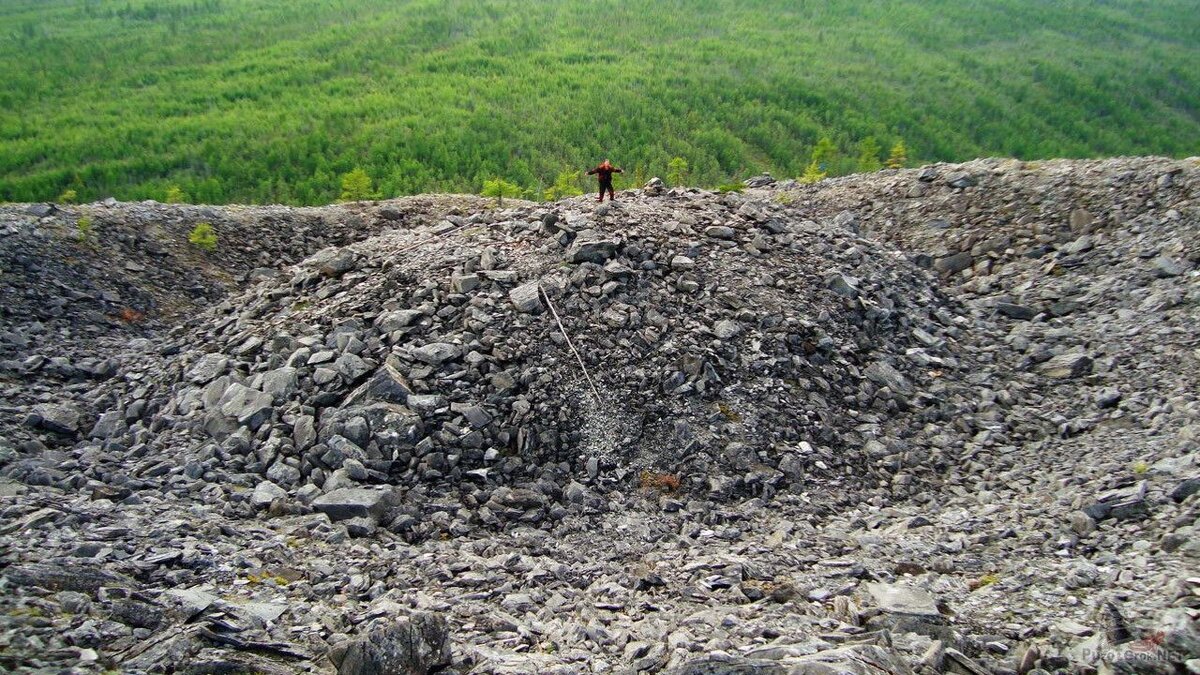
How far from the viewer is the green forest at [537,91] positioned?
46812 millimetres

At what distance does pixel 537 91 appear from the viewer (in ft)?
199

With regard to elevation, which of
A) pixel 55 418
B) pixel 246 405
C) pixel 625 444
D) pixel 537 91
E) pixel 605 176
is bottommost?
pixel 625 444

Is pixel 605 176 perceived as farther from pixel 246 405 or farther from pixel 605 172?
pixel 246 405

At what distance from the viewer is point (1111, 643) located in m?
6.81

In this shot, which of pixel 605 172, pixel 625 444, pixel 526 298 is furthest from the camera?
pixel 605 172

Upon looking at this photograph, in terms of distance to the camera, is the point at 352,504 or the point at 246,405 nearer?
the point at 352,504

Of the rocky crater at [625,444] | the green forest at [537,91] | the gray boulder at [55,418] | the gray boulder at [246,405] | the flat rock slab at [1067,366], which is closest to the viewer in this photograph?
the rocky crater at [625,444]

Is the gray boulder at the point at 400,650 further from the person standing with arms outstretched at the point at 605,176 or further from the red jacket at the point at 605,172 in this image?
the red jacket at the point at 605,172

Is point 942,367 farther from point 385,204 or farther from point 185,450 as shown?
point 385,204

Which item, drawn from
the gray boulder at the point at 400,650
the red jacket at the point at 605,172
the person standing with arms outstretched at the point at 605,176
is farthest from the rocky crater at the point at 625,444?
the red jacket at the point at 605,172

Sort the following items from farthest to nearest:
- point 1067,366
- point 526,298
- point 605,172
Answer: point 605,172 < point 1067,366 < point 526,298

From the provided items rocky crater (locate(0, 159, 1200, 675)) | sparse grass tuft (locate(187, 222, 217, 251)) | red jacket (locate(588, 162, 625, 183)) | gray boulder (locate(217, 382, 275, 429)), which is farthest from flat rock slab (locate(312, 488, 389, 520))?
sparse grass tuft (locate(187, 222, 217, 251))

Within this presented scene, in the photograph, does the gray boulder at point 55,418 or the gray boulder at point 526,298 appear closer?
→ the gray boulder at point 55,418

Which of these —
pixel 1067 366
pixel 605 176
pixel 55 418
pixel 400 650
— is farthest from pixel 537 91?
pixel 400 650
